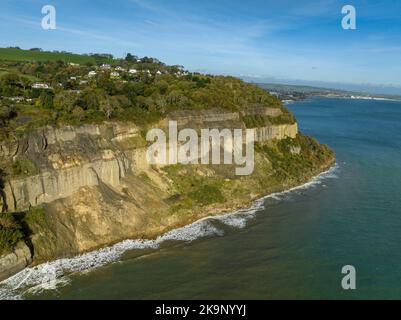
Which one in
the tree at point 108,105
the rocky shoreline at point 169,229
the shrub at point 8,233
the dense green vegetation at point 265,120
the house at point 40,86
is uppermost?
the house at point 40,86

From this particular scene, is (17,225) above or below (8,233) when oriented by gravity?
above

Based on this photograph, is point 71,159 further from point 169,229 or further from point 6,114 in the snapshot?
point 169,229

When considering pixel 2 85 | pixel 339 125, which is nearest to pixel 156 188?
pixel 2 85

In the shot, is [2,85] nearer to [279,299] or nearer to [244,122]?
[244,122]

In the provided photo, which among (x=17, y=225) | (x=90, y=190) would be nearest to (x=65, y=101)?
(x=90, y=190)
